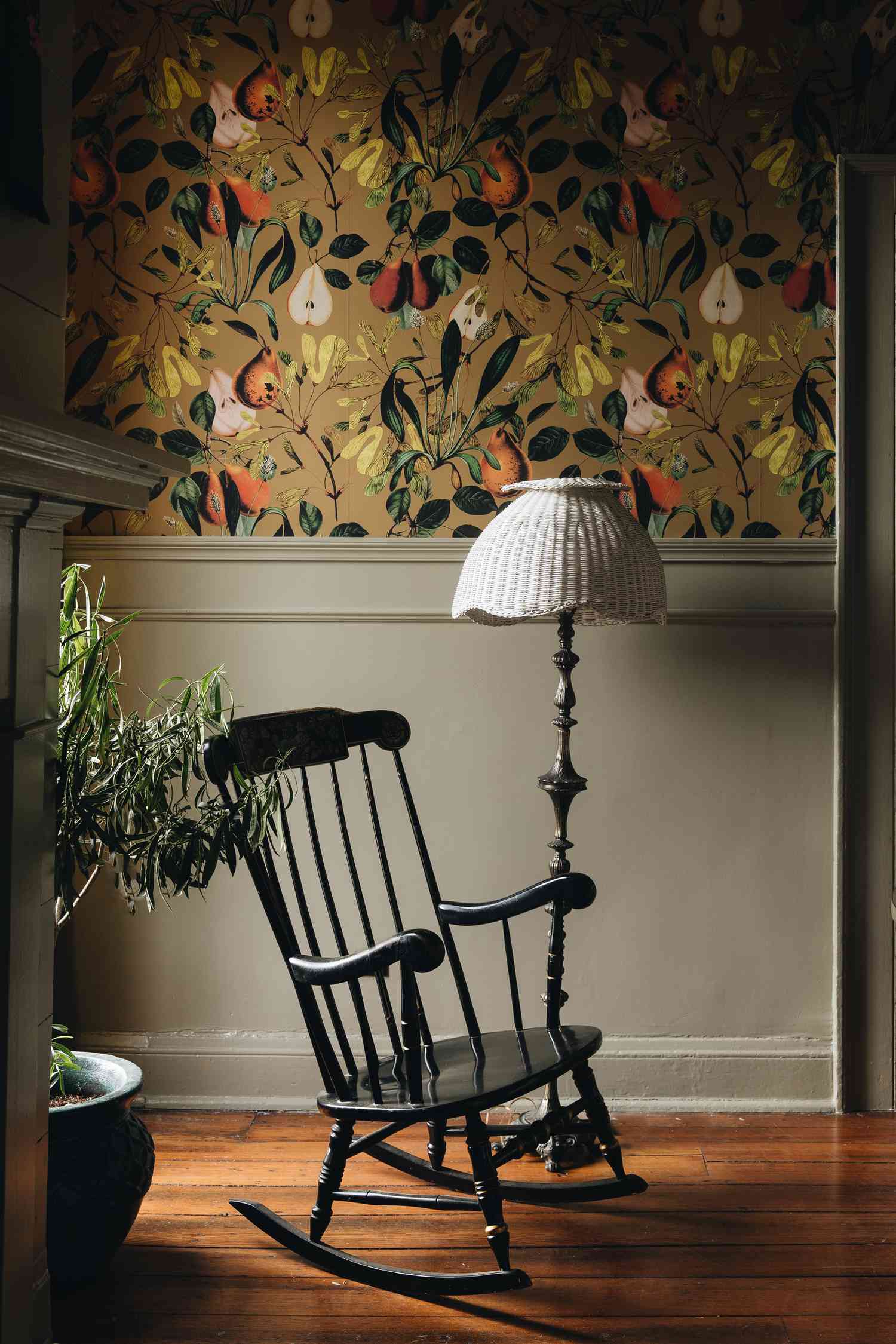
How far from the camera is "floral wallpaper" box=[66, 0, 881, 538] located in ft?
9.11

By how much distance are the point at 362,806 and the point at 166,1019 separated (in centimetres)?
74

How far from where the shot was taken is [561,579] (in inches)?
90.5

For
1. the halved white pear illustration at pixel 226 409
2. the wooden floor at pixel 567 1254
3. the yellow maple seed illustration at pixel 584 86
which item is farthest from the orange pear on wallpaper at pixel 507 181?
the wooden floor at pixel 567 1254

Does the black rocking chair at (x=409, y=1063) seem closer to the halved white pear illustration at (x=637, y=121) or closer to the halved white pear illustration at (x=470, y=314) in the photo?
the halved white pear illustration at (x=470, y=314)

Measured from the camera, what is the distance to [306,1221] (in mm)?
2262

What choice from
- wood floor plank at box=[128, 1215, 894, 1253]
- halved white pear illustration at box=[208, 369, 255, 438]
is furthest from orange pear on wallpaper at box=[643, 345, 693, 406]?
wood floor plank at box=[128, 1215, 894, 1253]

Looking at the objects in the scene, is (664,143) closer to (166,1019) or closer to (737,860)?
(737,860)

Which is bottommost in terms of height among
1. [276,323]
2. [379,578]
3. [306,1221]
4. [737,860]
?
[306,1221]

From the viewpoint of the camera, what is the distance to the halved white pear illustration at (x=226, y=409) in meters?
2.84

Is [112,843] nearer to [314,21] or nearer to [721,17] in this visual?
[314,21]

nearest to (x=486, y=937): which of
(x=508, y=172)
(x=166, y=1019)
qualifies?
(x=166, y=1019)

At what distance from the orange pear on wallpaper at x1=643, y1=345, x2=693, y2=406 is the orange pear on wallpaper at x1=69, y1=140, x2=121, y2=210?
1411mm

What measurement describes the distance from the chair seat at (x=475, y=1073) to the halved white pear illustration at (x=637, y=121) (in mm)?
2104

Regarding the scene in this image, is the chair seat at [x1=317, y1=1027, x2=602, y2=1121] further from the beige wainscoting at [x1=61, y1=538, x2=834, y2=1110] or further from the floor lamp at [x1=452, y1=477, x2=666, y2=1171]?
the beige wainscoting at [x1=61, y1=538, x2=834, y2=1110]
